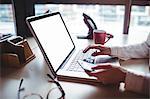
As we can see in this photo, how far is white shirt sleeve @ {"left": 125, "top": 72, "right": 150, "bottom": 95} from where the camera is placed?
2.46 feet

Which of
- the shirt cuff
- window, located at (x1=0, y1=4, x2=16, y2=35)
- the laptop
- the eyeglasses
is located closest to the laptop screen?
the laptop

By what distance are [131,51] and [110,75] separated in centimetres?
40

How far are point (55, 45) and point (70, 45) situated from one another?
0.77ft

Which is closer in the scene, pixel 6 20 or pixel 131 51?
pixel 131 51

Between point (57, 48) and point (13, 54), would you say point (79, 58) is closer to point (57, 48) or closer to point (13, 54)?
point (57, 48)

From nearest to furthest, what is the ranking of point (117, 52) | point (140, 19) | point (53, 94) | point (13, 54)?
point (53, 94) → point (13, 54) → point (117, 52) → point (140, 19)

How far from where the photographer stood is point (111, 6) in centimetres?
174

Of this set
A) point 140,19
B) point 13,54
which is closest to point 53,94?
point 13,54

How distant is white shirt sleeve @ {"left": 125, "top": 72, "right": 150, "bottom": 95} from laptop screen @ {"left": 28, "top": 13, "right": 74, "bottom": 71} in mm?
329

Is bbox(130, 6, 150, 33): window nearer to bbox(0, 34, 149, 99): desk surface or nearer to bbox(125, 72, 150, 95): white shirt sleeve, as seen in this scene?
bbox(0, 34, 149, 99): desk surface

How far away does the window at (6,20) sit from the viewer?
1.80 m

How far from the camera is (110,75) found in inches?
32.1

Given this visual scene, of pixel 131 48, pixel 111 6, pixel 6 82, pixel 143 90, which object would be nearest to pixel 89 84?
pixel 143 90

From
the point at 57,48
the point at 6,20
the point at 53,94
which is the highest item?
the point at 6,20
